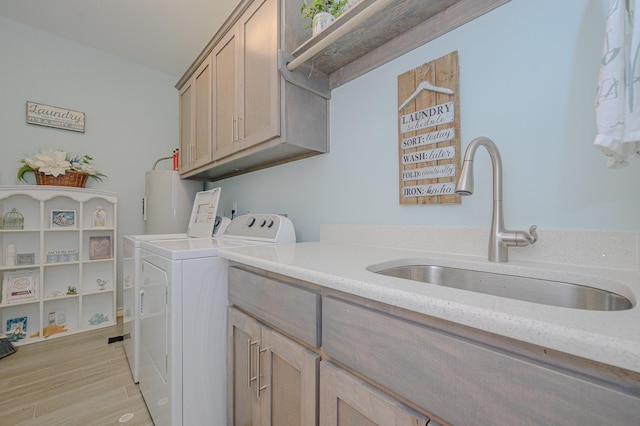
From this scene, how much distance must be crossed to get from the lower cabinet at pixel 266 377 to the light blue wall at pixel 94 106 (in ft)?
8.58

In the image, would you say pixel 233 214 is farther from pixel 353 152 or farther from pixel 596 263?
pixel 596 263

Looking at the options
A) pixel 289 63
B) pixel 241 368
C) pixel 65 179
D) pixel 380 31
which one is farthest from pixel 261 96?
pixel 65 179

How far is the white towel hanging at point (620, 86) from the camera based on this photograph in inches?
22.3

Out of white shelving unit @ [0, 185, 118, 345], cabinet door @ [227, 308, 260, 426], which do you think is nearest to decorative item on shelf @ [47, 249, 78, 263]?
white shelving unit @ [0, 185, 118, 345]

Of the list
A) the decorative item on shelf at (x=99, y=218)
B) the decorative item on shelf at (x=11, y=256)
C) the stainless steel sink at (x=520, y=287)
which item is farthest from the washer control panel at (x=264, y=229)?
the decorative item on shelf at (x=11, y=256)

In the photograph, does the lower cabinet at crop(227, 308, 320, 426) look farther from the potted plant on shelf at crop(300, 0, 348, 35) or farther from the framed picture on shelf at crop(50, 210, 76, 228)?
the framed picture on shelf at crop(50, 210, 76, 228)

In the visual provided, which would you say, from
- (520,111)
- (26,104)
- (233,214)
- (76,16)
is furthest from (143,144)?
(520,111)

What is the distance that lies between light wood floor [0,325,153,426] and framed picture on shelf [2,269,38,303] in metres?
0.41

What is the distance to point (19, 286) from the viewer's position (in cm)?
235

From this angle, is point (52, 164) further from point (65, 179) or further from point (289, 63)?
point (289, 63)

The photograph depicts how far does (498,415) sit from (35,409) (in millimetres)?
2310

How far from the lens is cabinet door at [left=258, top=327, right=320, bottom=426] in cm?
76

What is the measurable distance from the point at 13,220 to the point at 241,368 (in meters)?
2.69

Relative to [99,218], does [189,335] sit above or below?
below
